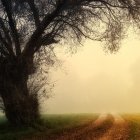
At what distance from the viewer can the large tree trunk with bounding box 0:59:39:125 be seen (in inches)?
1356

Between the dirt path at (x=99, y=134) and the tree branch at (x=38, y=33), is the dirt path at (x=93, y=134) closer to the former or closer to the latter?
the dirt path at (x=99, y=134)

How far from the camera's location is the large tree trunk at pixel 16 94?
34.4 meters

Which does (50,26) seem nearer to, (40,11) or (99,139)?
(40,11)

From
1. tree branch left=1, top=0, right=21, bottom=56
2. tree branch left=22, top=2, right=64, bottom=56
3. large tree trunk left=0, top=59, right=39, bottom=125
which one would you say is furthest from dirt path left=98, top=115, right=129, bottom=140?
tree branch left=1, top=0, right=21, bottom=56

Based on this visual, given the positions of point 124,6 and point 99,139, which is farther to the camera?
point 124,6

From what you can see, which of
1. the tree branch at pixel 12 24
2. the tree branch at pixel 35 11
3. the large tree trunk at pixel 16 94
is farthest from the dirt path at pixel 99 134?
the tree branch at pixel 35 11

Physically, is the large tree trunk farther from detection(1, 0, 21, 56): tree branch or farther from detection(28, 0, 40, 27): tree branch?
detection(28, 0, 40, 27): tree branch

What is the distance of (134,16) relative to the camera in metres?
34.9

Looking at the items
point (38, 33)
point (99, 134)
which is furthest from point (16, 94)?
point (99, 134)

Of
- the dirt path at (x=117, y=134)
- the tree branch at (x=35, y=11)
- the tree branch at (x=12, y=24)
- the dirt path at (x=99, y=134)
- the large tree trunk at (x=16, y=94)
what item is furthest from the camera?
the tree branch at (x=35, y=11)

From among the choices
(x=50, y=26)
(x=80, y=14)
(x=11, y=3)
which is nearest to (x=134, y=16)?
(x=80, y=14)

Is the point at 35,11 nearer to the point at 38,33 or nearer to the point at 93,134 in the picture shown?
the point at 38,33

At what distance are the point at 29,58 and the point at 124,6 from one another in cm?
752

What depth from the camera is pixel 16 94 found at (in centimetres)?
3447
